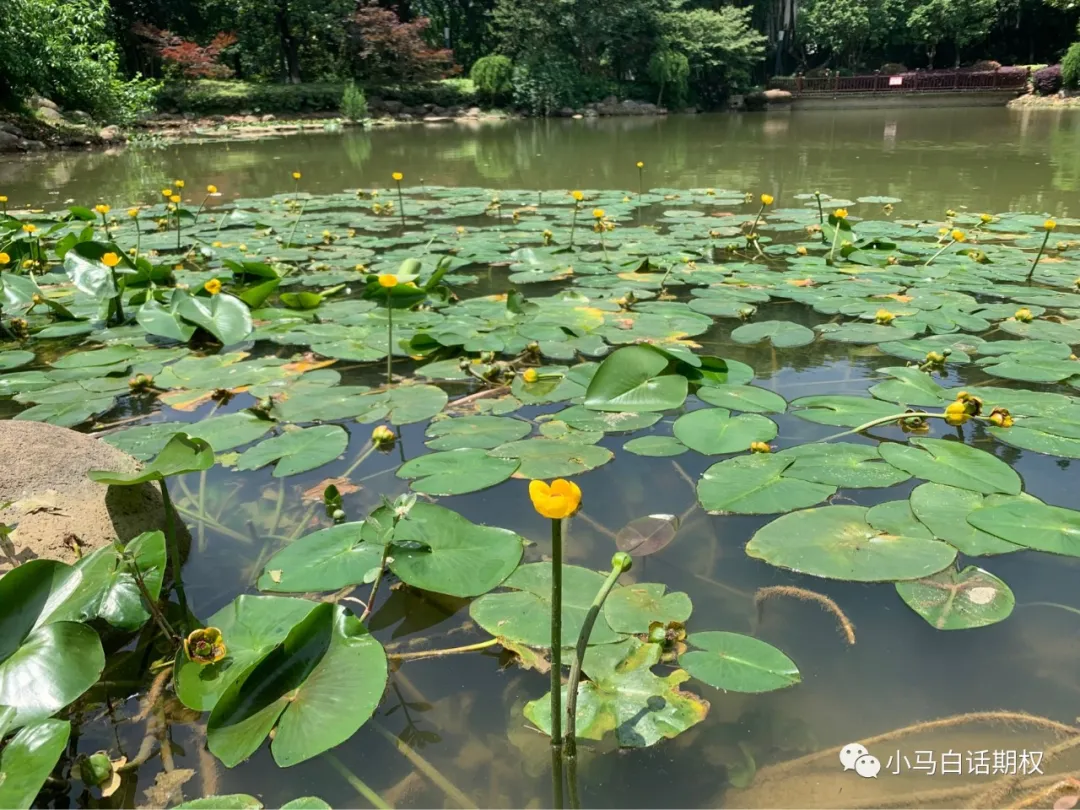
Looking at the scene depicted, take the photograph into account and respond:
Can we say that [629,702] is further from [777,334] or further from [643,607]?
[777,334]

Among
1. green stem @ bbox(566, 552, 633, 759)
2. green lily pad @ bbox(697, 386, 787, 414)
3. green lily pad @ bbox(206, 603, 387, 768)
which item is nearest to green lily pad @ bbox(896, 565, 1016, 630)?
green stem @ bbox(566, 552, 633, 759)

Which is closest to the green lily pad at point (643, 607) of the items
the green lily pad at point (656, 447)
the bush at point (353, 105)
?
the green lily pad at point (656, 447)

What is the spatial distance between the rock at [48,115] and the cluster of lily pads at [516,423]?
28.1 ft

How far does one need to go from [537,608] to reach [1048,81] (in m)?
23.1

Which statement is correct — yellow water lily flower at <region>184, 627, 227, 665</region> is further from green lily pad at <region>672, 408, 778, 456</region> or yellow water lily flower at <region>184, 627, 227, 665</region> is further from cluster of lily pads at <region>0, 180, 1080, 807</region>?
green lily pad at <region>672, 408, 778, 456</region>

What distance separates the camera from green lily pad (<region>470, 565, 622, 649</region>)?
38.8 inches

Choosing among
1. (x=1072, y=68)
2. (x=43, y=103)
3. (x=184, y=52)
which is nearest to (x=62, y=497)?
(x=43, y=103)

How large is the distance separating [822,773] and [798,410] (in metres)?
0.98

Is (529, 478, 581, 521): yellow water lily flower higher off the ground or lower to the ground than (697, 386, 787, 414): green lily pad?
higher

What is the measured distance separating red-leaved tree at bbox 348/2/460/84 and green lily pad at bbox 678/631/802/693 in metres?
19.3

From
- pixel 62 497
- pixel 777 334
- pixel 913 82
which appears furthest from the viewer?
pixel 913 82

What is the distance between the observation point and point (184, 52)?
15398 millimetres

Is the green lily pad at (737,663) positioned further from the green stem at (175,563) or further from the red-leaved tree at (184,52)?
the red-leaved tree at (184,52)

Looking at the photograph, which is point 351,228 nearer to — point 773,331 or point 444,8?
point 773,331
